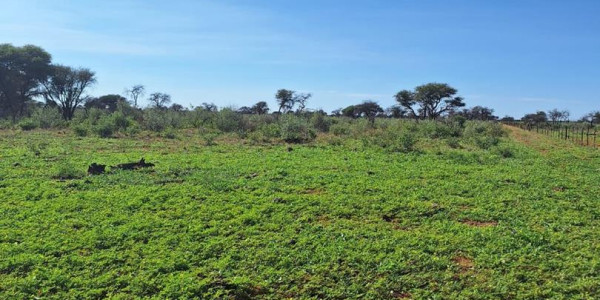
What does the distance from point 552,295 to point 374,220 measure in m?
2.67

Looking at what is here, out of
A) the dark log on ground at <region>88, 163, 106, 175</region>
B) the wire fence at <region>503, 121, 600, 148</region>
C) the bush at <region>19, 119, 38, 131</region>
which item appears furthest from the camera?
the bush at <region>19, 119, 38, 131</region>

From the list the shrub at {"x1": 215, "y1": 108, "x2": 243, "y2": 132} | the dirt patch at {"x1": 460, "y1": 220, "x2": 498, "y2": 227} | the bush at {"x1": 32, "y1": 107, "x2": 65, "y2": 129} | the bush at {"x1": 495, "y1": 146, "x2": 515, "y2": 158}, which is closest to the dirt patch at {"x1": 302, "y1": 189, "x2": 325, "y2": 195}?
the dirt patch at {"x1": 460, "y1": 220, "x2": 498, "y2": 227}

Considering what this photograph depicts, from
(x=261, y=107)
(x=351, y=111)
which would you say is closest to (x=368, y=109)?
(x=351, y=111)

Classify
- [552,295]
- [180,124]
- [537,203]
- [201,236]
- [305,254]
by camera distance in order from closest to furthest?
[552,295]
[305,254]
[201,236]
[537,203]
[180,124]

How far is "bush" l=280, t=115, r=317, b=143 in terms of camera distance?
851 inches

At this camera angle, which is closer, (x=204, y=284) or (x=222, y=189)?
(x=204, y=284)

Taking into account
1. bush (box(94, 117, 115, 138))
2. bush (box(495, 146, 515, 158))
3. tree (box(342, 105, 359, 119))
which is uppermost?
tree (box(342, 105, 359, 119))

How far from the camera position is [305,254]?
5.04 metres

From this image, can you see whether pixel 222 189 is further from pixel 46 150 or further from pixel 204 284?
pixel 46 150

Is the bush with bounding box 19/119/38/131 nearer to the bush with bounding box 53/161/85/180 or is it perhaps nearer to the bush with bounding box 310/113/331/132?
the bush with bounding box 310/113/331/132

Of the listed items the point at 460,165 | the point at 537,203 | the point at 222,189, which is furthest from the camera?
the point at 460,165

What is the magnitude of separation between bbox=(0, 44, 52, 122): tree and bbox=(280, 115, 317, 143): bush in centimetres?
2777

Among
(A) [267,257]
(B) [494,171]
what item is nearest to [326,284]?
(A) [267,257]

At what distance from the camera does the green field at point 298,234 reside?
4328 mm
